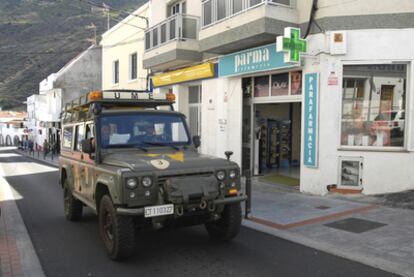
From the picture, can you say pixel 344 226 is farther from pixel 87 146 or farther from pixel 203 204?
pixel 87 146

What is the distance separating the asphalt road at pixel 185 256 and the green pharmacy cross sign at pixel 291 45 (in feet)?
15.9

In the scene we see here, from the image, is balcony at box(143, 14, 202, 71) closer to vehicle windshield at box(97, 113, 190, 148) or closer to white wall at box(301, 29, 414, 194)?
white wall at box(301, 29, 414, 194)

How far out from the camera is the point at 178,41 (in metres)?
15.7

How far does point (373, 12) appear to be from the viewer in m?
10.0

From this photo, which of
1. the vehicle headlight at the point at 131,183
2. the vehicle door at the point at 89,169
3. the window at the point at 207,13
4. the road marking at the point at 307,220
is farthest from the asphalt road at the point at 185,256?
the window at the point at 207,13

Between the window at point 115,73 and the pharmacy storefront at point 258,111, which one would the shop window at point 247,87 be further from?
the window at point 115,73

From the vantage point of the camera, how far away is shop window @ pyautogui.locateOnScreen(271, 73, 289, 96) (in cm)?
1209

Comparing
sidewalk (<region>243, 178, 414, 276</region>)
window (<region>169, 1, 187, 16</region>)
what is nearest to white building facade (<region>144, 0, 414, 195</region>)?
sidewalk (<region>243, 178, 414, 276</region>)

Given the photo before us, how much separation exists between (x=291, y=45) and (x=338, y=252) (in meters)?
5.83

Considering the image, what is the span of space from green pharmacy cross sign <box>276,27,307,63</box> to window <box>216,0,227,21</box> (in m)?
3.46

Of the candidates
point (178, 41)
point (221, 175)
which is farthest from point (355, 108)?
point (178, 41)

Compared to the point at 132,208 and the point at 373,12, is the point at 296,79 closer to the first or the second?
the point at 373,12

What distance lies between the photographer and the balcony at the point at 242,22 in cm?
1100

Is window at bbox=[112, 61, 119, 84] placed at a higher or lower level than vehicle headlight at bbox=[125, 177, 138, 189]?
higher
